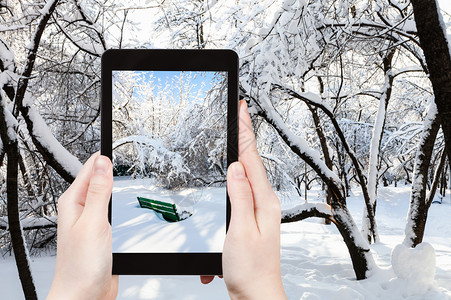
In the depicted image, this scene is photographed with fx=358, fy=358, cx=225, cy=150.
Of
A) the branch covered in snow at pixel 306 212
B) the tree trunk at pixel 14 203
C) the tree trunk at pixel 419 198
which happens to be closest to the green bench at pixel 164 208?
the tree trunk at pixel 14 203

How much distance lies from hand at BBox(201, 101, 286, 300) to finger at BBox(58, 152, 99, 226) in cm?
44

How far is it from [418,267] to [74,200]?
453 cm

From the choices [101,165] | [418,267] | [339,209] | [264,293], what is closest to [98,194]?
[101,165]

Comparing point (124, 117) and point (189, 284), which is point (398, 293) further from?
point (124, 117)

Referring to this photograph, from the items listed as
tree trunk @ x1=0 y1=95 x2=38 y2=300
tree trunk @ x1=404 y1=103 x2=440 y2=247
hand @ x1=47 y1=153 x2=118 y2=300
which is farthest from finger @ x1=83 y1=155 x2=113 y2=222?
tree trunk @ x1=404 y1=103 x2=440 y2=247

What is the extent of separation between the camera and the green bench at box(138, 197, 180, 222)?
183cm

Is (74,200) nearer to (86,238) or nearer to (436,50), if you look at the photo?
(86,238)

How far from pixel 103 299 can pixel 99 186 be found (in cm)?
36

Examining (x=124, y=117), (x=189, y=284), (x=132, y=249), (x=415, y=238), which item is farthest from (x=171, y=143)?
(x=415, y=238)

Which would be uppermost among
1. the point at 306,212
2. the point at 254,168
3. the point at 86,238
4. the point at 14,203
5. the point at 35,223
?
the point at 254,168

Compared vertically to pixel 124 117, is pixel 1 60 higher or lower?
higher

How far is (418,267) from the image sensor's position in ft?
14.4

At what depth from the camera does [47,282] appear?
16.6 ft

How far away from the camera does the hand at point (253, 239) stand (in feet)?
3.12
